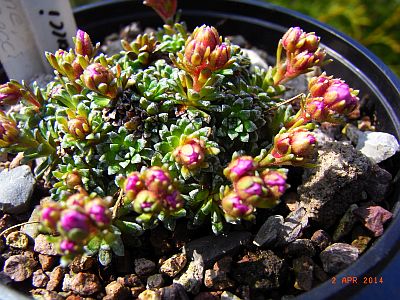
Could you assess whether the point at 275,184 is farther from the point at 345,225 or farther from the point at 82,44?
the point at 82,44

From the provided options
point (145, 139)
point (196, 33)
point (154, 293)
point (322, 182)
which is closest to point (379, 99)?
point (322, 182)

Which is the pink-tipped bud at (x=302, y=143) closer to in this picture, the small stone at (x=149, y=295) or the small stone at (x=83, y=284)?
the small stone at (x=149, y=295)

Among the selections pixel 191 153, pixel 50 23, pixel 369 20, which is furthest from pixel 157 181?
pixel 369 20

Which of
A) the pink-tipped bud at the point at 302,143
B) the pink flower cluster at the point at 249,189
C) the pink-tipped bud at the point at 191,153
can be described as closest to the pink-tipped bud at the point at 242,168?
the pink flower cluster at the point at 249,189

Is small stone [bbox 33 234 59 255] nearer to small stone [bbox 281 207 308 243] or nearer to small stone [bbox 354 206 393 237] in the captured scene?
small stone [bbox 281 207 308 243]

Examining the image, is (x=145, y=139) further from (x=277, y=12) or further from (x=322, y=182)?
(x=277, y=12)

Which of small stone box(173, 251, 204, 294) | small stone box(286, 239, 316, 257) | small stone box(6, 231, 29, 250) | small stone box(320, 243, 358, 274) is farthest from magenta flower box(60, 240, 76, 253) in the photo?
small stone box(320, 243, 358, 274)

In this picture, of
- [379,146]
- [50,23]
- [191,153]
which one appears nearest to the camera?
[191,153]
